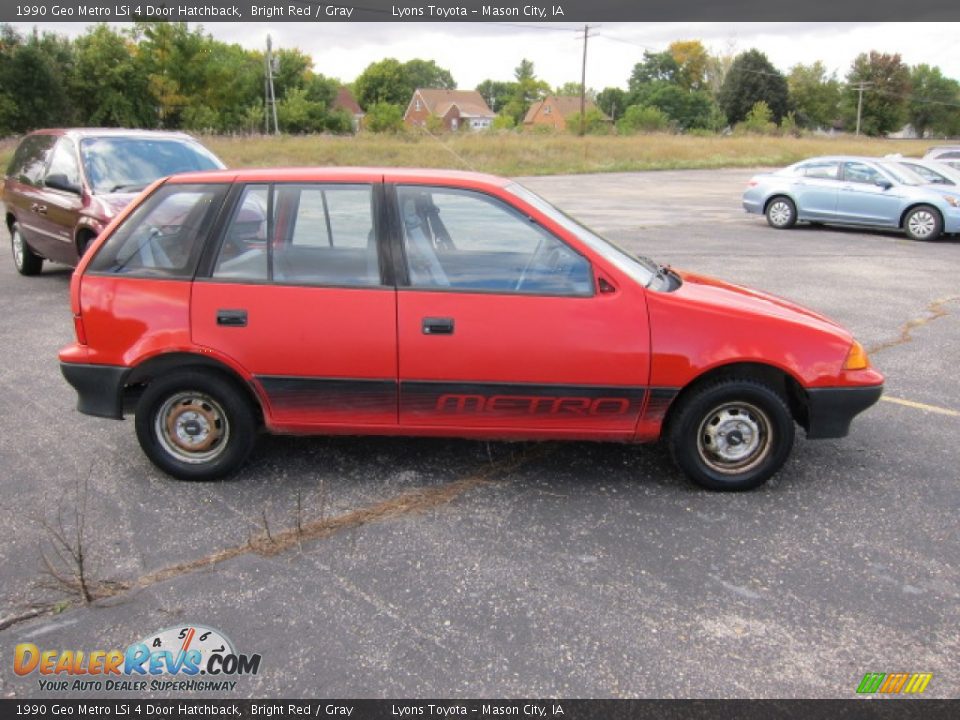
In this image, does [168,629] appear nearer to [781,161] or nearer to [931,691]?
[931,691]

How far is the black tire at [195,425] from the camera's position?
4.02m

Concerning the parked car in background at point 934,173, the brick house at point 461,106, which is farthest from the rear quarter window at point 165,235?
the brick house at point 461,106

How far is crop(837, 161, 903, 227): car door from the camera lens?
14.6 metres

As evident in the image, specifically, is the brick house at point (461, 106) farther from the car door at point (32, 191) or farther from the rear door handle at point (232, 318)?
the rear door handle at point (232, 318)

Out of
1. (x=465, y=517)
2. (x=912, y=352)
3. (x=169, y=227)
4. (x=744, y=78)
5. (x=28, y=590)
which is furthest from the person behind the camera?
(x=744, y=78)

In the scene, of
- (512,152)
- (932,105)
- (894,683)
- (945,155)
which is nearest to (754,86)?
(932,105)

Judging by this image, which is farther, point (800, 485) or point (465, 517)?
point (800, 485)

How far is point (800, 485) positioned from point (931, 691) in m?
1.67

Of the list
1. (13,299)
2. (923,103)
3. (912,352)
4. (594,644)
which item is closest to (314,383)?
(594,644)

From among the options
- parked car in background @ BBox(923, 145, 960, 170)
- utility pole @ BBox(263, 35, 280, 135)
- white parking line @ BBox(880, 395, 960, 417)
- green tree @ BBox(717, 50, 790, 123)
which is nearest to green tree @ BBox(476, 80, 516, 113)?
green tree @ BBox(717, 50, 790, 123)

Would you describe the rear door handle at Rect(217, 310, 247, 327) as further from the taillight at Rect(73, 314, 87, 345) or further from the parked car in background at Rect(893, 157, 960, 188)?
the parked car in background at Rect(893, 157, 960, 188)

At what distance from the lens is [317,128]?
→ 64812mm

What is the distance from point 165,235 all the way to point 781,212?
47.5 ft

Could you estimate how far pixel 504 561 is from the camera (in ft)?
11.1
